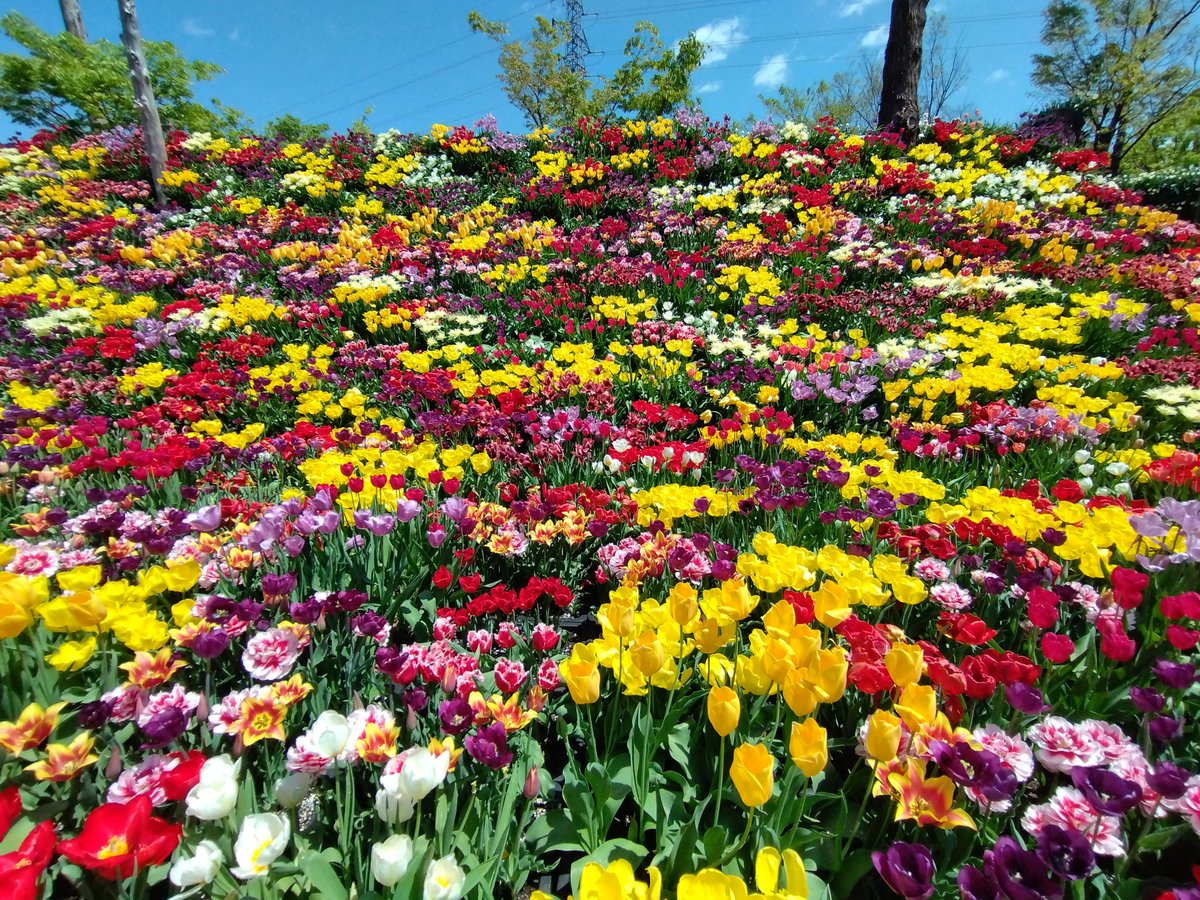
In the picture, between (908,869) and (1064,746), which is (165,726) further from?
(1064,746)

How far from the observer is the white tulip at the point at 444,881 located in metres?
0.94

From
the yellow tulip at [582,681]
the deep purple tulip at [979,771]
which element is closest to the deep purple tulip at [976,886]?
the deep purple tulip at [979,771]

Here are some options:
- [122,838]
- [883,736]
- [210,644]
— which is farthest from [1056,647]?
[210,644]

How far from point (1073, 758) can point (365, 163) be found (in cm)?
1117

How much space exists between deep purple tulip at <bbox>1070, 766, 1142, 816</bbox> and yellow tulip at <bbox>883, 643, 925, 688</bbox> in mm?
275

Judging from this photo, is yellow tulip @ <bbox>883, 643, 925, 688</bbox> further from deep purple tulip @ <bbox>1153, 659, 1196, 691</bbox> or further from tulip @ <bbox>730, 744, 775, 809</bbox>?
deep purple tulip @ <bbox>1153, 659, 1196, 691</bbox>

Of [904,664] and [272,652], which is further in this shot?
[272,652]

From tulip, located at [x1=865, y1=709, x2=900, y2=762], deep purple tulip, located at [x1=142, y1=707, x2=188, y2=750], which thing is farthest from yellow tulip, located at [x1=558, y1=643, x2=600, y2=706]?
deep purple tulip, located at [x1=142, y1=707, x2=188, y2=750]

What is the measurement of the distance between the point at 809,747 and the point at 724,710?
0.54ft

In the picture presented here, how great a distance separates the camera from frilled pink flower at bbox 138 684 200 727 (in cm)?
125

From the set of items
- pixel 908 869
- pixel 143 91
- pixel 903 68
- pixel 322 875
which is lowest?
pixel 322 875

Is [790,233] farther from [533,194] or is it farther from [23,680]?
[23,680]

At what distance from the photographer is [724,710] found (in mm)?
1119

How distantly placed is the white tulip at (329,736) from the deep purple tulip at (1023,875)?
1.12 metres
